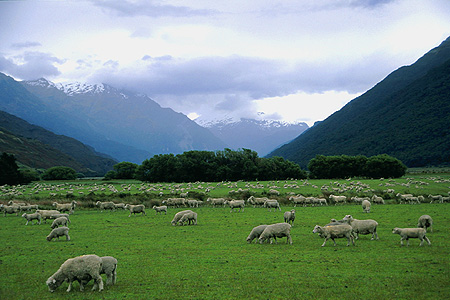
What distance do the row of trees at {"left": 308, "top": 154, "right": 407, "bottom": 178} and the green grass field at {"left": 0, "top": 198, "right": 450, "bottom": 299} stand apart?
8066cm

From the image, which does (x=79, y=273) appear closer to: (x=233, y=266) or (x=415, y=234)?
(x=233, y=266)

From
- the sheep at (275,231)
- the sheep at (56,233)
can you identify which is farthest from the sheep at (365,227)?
the sheep at (56,233)

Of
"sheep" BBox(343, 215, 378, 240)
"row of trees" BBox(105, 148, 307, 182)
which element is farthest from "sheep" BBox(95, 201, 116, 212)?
"row of trees" BBox(105, 148, 307, 182)

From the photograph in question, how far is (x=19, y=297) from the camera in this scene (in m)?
12.0

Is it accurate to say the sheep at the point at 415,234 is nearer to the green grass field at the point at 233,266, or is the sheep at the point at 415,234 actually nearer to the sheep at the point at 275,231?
the green grass field at the point at 233,266

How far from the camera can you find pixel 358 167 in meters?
106

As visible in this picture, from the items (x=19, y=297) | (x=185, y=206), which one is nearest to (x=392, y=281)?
(x=19, y=297)

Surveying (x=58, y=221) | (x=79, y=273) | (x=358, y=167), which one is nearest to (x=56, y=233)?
(x=58, y=221)

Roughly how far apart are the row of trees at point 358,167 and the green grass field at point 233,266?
8066cm

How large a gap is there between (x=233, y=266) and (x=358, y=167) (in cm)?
9906

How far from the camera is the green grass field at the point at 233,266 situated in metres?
12.2

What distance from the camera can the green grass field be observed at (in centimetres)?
1220

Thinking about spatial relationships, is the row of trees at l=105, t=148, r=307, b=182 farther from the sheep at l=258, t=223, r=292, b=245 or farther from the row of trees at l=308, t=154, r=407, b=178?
the sheep at l=258, t=223, r=292, b=245

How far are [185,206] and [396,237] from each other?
104ft
